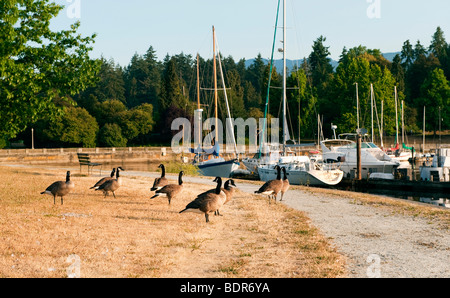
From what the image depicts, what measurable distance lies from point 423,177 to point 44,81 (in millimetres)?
32972

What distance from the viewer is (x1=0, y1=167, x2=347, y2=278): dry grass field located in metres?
9.21

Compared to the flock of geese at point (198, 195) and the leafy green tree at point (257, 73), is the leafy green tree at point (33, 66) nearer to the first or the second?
the flock of geese at point (198, 195)

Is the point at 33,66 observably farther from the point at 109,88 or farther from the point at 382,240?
the point at 109,88

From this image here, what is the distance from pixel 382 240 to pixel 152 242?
6.30 metres

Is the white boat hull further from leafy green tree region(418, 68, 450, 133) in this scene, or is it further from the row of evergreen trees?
leafy green tree region(418, 68, 450, 133)

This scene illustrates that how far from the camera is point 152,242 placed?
11.8 m

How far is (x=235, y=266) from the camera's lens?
9.71 metres

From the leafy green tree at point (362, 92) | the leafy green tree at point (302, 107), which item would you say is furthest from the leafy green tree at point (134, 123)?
the leafy green tree at point (362, 92)

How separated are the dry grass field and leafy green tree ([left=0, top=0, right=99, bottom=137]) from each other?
4.37m

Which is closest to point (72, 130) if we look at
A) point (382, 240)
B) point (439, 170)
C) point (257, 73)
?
point (439, 170)

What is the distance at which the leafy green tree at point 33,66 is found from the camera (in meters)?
20.1

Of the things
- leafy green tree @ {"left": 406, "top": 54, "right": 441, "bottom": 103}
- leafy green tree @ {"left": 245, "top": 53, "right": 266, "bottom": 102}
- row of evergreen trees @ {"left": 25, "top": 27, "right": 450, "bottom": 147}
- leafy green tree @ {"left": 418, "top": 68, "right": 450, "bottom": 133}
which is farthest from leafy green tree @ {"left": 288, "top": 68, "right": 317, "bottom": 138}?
leafy green tree @ {"left": 245, "top": 53, "right": 266, "bottom": 102}

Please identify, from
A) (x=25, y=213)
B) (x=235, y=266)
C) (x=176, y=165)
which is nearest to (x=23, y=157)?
(x=176, y=165)
